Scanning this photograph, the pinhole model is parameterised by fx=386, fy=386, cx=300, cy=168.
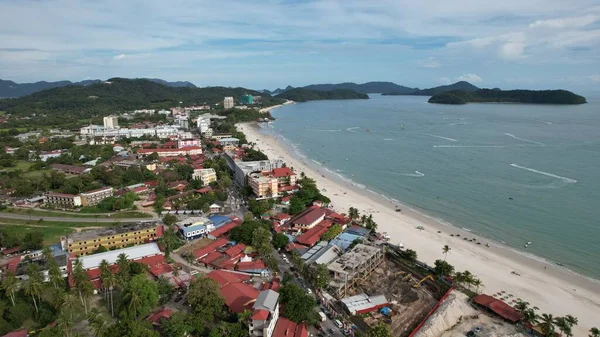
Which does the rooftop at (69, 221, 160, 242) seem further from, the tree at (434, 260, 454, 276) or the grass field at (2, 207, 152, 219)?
the tree at (434, 260, 454, 276)

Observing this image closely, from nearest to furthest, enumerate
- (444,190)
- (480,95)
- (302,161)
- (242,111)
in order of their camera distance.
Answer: (444,190)
(302,161)
(242,111)
(480,95)

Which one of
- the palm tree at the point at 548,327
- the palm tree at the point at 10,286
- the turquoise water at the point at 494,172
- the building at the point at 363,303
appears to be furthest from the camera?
the turquoise water at the point at 494,172

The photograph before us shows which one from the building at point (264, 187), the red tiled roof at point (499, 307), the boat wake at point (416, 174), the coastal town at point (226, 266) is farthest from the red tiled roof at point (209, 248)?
the boat wake at point (416, 174)

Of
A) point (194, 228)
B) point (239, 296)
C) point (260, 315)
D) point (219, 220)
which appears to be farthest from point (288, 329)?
point (219, 220)

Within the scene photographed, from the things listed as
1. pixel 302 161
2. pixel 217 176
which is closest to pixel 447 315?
pixel 217 176

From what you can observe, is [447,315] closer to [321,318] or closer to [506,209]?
[321,318]

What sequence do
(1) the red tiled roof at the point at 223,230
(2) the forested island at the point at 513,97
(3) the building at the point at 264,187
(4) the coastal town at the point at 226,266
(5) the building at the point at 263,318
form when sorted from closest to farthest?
(5) the building at the point at 263,318 < (4) the coastal town at the point at 226,266 < (1) the red tiled roof at the point at 223,230 < (3) the building at the point at 264,187 < (2) the forested island at the point at 513,97

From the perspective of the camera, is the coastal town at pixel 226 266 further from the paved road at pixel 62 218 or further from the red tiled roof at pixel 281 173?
the paved road at pixel 62 218

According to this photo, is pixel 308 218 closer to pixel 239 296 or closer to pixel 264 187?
pixel 264 187
